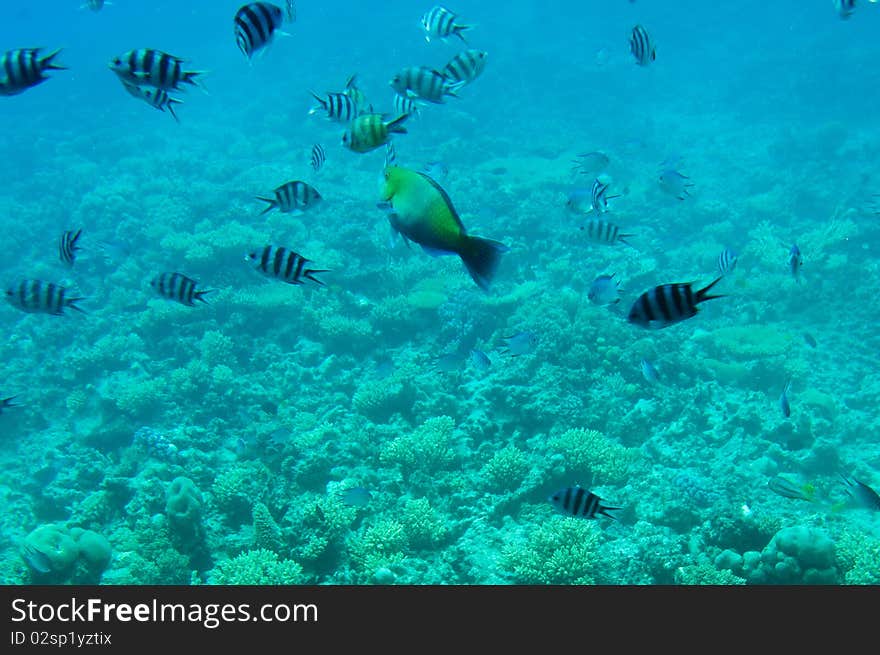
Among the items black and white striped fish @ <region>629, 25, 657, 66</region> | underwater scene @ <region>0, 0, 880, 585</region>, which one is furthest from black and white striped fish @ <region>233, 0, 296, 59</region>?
black and white striped fish @ <region>629, 25, 657, 66</region>

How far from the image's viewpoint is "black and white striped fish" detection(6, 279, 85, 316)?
5.60m

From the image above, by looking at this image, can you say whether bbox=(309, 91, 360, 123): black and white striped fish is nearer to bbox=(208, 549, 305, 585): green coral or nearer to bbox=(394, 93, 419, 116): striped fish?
bbox=(394, 93, 419, 116): striped fish

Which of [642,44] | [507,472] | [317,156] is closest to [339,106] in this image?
[317,156]

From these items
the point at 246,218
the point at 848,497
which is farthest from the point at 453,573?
the point at 246,218

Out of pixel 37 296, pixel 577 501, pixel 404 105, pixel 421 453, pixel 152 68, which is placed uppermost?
pixel 404 105

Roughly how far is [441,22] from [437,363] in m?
5.76

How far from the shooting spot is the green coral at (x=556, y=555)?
5.30 metres

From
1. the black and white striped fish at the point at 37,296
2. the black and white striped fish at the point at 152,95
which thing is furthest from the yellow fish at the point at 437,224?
the black and white striped fish at the point at 37,296

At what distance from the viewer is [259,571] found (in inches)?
218

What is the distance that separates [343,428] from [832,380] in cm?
973

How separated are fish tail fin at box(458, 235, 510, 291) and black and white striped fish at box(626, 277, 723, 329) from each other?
65.1 inches

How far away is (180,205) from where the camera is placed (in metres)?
18.6

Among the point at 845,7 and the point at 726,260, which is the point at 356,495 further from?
the point at 845,7
